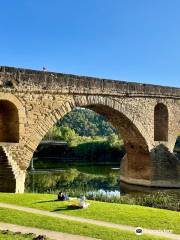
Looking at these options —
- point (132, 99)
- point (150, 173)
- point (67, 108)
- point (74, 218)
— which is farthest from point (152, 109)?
point (74, 218)

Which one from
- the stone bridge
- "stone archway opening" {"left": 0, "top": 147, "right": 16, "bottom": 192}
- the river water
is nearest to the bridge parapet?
the stone bridge

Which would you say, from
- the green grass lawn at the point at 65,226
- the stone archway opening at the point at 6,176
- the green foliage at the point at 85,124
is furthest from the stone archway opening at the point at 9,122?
the green foliage at the point at 85,124

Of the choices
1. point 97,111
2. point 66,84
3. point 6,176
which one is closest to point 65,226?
point 6,176

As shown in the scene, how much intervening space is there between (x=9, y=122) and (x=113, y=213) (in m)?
6.17

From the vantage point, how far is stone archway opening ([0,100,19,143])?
15.2m

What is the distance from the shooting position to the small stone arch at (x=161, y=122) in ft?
80.8

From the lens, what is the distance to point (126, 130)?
23.1 metres

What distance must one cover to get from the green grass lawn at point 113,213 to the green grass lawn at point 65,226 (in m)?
0.94

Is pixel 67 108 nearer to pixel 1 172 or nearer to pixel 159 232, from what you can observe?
pixel 1 172

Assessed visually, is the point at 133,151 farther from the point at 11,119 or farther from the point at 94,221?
the point at 94,221

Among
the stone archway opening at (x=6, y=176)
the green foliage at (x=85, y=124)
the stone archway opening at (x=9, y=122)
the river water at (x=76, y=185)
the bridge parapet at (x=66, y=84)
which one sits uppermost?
the green foliage at (x=85, y=124)

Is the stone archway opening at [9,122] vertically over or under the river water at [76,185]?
over

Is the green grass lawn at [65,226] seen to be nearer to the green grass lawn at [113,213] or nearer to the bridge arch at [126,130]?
the green grass lawn at [113,213]

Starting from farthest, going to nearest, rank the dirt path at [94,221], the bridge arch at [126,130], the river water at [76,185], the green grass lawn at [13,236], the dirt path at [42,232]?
1. the river water at [76,185]
2. the bridge arch at [126,130]
3. the dirt path at [94,221]
4. the dirt path at [42,232]
5. the green grass lawn at [13,236]
